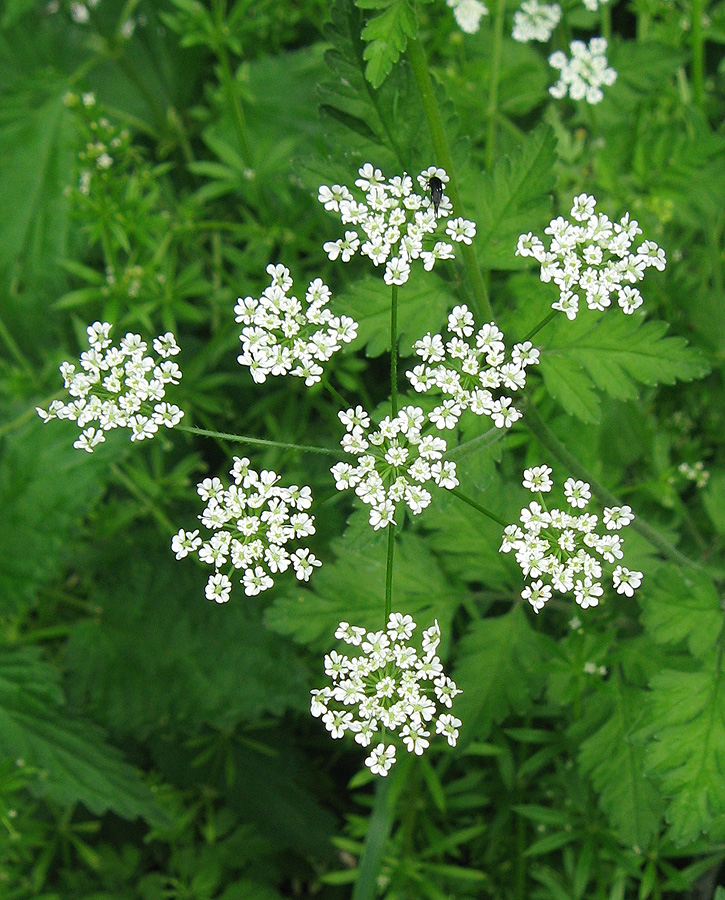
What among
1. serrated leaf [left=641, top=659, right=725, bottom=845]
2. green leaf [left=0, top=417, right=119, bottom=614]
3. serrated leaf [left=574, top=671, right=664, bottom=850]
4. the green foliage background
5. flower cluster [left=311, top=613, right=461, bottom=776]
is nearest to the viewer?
flower cluster [left=311, top=613, right=461, bottom=776]

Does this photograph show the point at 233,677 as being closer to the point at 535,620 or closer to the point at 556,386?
the point at 535,620

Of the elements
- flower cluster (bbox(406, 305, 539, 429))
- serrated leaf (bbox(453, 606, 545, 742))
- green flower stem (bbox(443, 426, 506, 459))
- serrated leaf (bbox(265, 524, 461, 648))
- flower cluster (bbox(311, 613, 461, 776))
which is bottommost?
serrated leaf (bbox(453, 606, 545, 742))

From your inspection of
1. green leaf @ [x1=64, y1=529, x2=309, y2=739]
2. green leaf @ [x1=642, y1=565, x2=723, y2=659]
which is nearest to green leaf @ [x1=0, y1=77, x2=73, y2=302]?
green leaf @ [x1=64, y1=529, x2=309, y2=739]

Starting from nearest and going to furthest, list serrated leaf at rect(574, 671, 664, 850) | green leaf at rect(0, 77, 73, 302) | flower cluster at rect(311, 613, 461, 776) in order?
flower cluster at rect(311, 613, 461, 776)
serrated leaf at rect(574, 671, 664, 850)
green leaf at rect(0, 77, 73, 302)

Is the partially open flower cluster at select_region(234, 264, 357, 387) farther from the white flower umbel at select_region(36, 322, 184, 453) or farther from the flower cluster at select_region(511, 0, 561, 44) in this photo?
the flower cluster at select_region(511, 0, 561, 44)

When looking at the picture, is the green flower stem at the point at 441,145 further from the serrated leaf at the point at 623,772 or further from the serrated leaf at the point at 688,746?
the serrated leaf at the point at 623,772

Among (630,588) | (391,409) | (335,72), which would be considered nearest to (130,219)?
(335,72)

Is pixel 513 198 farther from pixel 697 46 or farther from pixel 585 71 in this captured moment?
pixel 697 46
